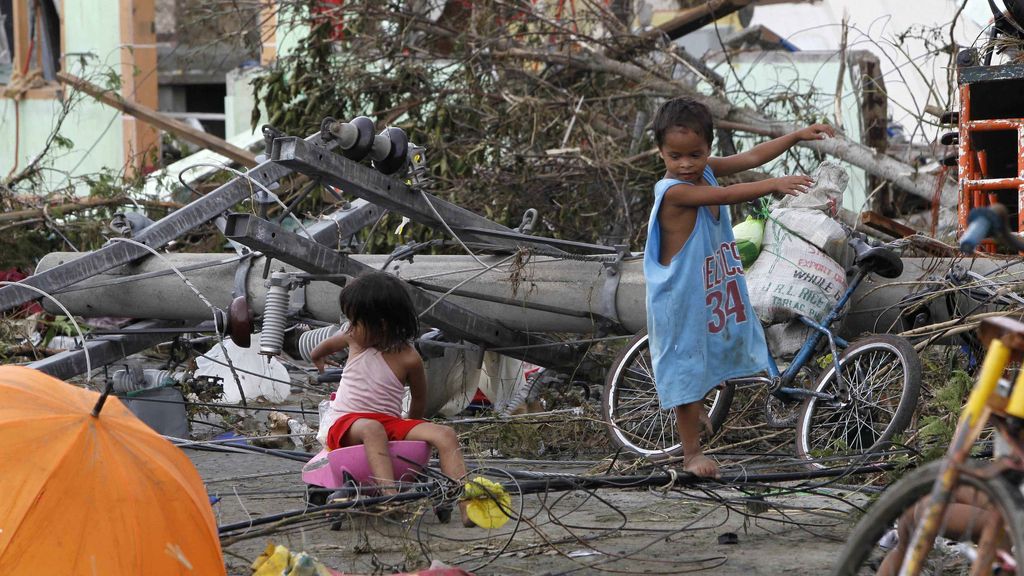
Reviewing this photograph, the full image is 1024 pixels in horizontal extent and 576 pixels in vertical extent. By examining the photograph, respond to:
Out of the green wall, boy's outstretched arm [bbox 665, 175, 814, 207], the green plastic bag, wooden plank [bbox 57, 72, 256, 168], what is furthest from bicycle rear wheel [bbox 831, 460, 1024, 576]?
the green wall

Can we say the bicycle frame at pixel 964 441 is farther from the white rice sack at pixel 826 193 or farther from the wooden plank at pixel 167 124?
the wooden plank at pixel 167 124

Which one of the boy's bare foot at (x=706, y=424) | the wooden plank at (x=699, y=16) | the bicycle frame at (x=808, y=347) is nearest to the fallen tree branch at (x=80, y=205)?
the wooden plank at (x=699, y=16)

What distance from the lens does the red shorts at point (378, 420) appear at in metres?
4.93

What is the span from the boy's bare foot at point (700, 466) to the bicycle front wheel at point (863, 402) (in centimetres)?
→ 60

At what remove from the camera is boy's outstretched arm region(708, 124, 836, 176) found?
4.93m

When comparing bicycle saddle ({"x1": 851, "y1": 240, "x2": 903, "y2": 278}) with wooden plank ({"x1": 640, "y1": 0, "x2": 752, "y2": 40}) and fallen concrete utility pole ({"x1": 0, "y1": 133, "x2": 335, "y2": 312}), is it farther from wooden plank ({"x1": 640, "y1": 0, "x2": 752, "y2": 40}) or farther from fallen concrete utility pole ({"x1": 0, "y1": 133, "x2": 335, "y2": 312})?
wooden plank ({"x1": 640, "y1": 0, "x2": 752, "y2": 40})

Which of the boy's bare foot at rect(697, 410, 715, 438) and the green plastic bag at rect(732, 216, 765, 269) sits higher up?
the green plastic bag at rect(732, 216, 765, 269)

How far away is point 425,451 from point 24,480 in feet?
5.84

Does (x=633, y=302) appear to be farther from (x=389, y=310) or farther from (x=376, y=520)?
(x=376, y=520)

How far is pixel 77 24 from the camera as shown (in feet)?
58.3

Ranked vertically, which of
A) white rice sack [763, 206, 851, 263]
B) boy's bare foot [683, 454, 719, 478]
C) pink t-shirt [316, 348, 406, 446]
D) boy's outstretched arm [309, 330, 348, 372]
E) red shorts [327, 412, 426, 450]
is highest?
white rice sack [763, 206, 851, 263]

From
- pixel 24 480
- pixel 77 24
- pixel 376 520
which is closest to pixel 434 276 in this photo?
pixel 376 520

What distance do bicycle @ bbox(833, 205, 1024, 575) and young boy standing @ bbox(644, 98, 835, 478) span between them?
203 centimetres

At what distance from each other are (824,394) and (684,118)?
1.53 meters
